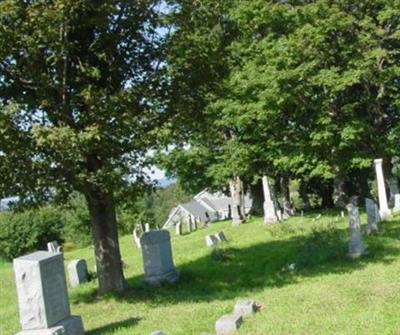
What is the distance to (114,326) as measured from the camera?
11.3 metres

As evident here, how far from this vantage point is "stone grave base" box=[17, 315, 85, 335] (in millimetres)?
10047

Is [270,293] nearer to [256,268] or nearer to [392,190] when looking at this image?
[256,268]

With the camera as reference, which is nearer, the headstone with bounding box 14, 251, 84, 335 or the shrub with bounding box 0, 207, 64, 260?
the headstone with bounding box 14, 251, 84, 335

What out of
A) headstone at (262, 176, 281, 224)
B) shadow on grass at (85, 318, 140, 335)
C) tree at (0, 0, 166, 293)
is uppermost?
tree at (0, 0, 166, 293)

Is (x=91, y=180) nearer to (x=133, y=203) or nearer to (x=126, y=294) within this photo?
(x=133, y=203)

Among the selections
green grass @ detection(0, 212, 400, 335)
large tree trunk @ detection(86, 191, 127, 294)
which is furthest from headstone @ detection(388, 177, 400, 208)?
large tree trunk @ detection(86, 191, 127, 294)

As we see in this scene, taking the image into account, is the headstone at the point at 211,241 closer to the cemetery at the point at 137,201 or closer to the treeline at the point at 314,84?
the cemetery at the point at 137,201

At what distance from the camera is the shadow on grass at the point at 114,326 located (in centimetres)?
1108

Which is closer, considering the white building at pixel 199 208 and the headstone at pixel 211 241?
the headstone at pixel 211 241

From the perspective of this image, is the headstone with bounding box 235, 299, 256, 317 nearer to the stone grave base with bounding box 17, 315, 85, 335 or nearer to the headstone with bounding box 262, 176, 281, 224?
the stone grave base with bounding box 17, 315, 85, 335

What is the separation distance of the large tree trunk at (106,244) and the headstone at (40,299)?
3.80 metres

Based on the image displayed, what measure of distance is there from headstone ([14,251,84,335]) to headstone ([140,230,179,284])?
500 centimetres

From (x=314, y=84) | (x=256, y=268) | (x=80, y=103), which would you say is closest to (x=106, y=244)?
(x=80, y=103)

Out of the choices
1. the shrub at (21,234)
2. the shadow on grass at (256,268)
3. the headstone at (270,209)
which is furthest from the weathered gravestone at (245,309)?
the shrub at (21,234)
